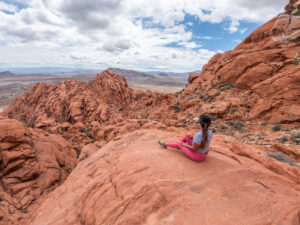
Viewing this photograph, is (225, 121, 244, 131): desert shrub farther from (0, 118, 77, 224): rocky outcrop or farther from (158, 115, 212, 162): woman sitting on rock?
(0, 118, 77, 224): rocky outcrop

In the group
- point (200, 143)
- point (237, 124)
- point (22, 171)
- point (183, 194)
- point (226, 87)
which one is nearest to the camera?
point (183, 194)

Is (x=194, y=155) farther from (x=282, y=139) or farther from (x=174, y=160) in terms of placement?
(x=282, y=139)

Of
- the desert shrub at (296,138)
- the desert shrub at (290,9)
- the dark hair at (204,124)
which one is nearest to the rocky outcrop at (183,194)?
the dark hair at (204,124)

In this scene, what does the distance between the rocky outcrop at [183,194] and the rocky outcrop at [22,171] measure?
499cm

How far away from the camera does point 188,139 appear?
4.57 meters

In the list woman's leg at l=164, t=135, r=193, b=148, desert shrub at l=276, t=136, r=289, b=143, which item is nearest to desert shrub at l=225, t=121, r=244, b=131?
desert shrub at l=276, t=136, r=289, b=143

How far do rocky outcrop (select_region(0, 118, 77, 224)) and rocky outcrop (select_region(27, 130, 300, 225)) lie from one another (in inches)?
196

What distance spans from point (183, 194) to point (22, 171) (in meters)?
11.3

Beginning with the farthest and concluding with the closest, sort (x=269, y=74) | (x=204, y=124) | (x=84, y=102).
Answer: (x=84, y=102), (x=269, y=74), (x=204, y=124)

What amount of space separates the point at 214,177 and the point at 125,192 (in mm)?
2177

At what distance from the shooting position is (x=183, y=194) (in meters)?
3.08

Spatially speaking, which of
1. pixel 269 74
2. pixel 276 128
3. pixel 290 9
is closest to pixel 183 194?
pixel 276 128

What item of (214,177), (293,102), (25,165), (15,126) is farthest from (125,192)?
(293,102)

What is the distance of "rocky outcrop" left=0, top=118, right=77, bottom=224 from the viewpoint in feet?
26.2
